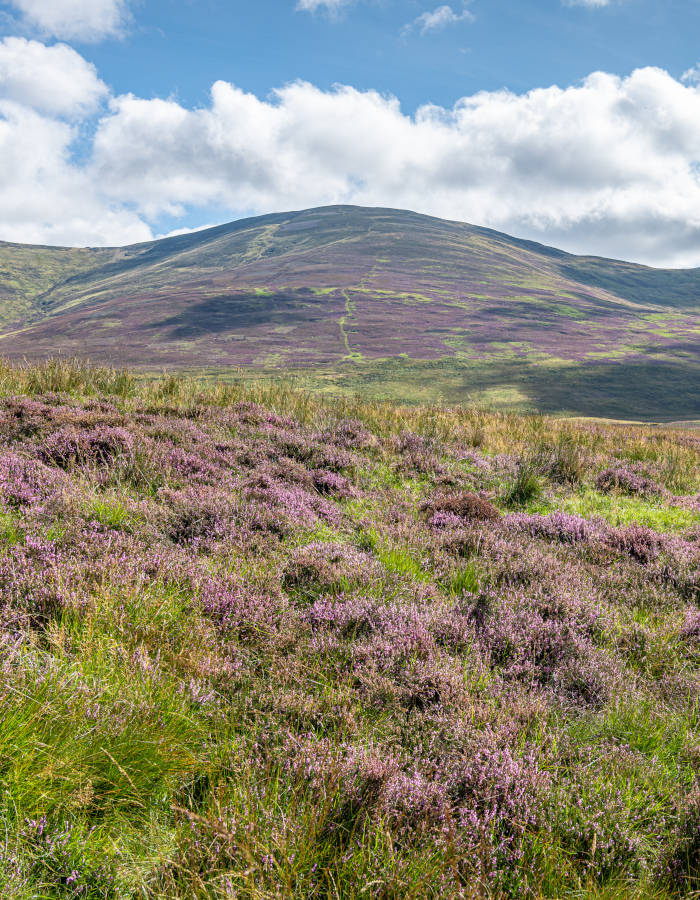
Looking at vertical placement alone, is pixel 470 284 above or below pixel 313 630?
above

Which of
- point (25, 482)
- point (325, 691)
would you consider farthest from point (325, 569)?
point (25, 482)

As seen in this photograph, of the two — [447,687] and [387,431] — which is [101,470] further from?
[387,431]

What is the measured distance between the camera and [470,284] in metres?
114

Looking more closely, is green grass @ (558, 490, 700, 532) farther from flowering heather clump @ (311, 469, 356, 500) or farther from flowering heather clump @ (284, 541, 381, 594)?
flowering heather clump @ (284, 541, 381, 594)

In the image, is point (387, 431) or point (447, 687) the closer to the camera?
point (447, 687)

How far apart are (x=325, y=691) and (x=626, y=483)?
7.82 metres

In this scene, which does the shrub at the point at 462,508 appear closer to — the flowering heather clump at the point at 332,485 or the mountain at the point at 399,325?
the flowering heather clump at the point at 332,485

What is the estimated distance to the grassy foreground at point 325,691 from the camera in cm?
182

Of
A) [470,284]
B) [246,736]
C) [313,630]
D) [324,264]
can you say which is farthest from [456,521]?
[324,264]

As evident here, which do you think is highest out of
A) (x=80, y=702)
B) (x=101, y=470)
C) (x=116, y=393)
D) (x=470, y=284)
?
(x=470, y=284)

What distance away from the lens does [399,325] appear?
76625 millimetres

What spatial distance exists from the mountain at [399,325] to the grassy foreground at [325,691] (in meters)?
34.8

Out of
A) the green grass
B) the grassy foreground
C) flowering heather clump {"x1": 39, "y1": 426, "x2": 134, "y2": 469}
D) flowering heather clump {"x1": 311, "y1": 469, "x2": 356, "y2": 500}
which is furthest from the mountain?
the grassy foreground

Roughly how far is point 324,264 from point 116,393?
12383 cm
